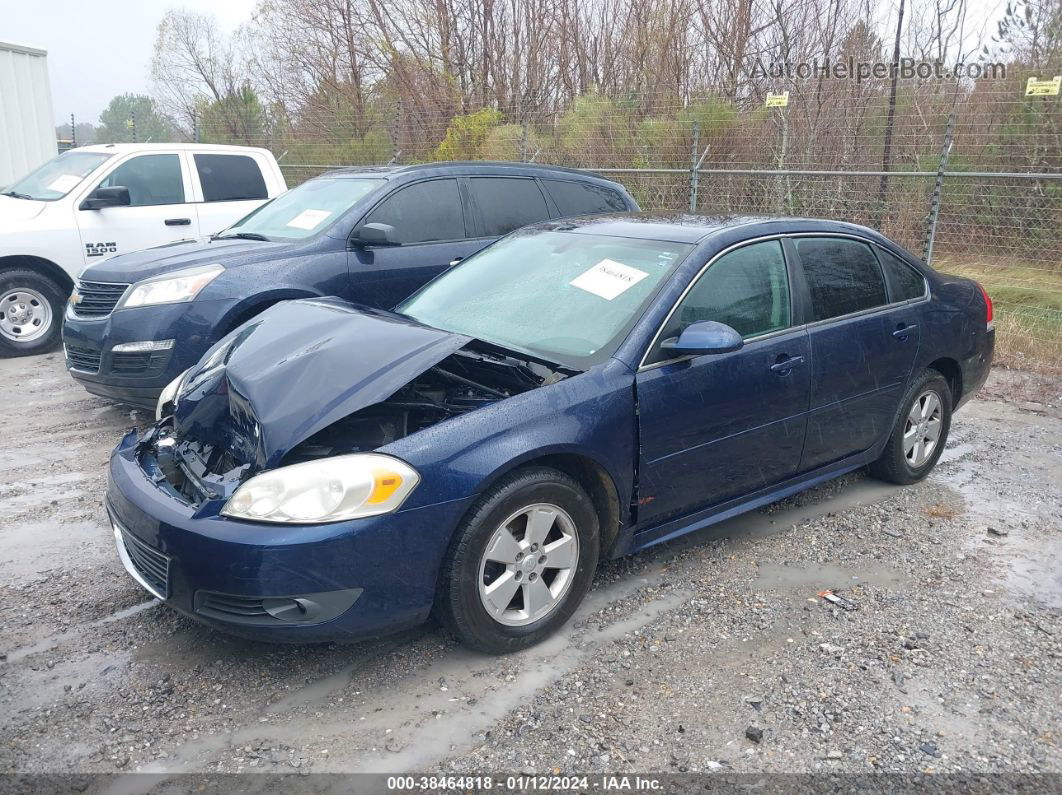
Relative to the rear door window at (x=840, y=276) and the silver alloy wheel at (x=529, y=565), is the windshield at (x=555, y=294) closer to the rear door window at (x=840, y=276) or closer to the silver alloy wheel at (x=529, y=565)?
the silver alloy wheel at (x=529, y=565)

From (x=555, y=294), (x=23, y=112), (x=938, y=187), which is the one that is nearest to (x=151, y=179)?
(x=23, y=112)

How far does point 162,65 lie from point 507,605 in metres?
30.5

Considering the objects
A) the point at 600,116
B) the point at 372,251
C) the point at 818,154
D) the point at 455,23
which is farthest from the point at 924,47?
the point at 372,251

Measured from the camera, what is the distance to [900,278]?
476cm

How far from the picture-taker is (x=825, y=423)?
13.9 feet

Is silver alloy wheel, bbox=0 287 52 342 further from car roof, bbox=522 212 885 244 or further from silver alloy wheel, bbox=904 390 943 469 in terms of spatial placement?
silver alloy wheel, bbox=904 390 943 469

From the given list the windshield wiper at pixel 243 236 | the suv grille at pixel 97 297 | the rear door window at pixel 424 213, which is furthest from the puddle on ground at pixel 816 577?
the suv grille at pixel 97 297

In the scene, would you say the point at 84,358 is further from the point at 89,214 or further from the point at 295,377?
the point at 295,377

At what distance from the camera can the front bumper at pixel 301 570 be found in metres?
2.77

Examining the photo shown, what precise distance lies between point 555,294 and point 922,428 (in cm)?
249

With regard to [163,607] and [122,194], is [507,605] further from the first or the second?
[122,194]

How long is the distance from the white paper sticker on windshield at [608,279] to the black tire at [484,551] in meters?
0.95

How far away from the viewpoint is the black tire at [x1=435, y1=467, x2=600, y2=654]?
3006mm

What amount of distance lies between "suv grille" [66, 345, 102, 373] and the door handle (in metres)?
4.39
